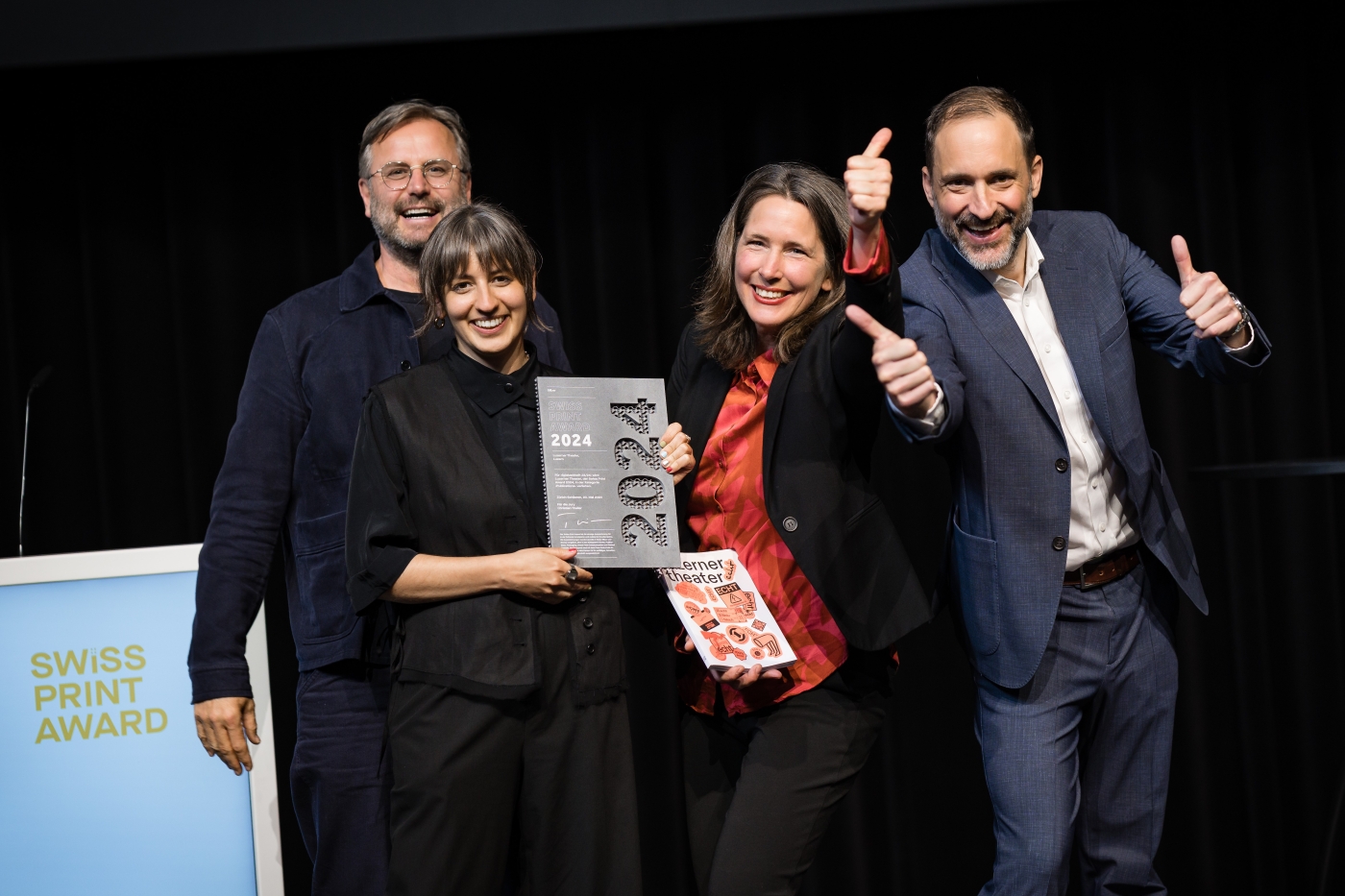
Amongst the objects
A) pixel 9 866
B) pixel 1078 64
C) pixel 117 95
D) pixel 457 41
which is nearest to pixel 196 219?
pixel 117 95

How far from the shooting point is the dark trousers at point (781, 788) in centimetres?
186

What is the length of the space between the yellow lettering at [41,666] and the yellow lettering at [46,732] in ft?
0.34

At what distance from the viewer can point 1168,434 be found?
3.71 metres

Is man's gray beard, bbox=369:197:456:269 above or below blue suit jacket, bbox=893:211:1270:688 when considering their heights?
above

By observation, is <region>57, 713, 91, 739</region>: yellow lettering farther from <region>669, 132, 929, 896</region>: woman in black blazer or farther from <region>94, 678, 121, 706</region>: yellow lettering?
<region>669, 132, 929, 896</region>: woman in black blazer

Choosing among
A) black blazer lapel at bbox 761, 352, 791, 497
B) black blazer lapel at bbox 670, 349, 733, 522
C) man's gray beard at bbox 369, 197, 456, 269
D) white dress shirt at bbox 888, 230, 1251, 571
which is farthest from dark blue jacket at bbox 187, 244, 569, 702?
white dress shirt at bbox 888, 230, 1251, 571

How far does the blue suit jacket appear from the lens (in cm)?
201

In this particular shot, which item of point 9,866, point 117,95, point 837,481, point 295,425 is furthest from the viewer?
point 117,95

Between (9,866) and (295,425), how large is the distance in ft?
4.17

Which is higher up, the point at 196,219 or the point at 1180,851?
the point at 196,219

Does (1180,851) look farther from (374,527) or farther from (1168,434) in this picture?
(374,527)

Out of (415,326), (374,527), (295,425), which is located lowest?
(374,527)

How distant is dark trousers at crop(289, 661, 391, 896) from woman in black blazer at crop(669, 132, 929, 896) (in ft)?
2.08

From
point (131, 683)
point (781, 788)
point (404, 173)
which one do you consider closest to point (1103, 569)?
point (781, 788)
